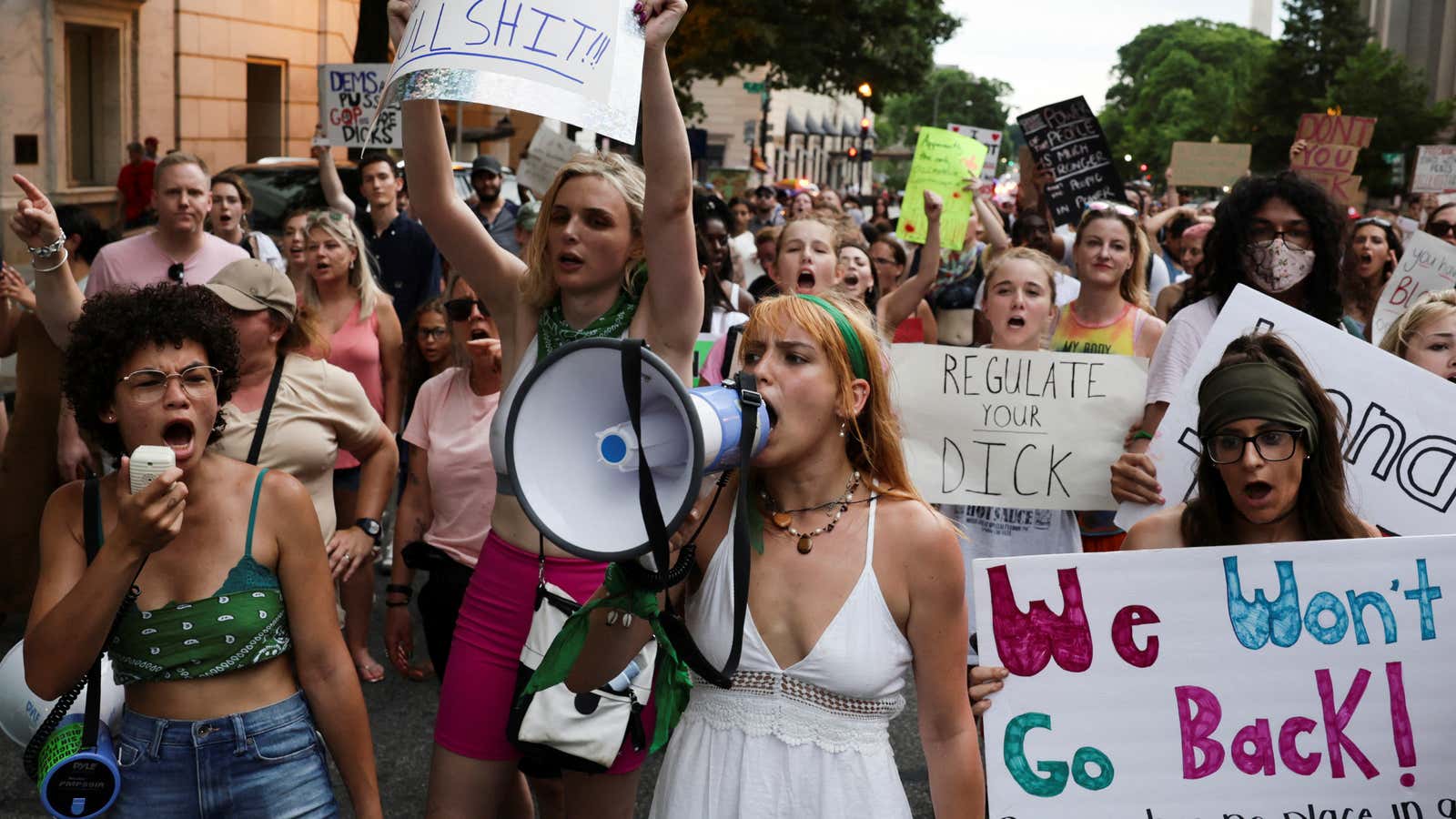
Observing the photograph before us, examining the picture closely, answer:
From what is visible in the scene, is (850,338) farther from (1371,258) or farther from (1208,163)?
(1208,163)

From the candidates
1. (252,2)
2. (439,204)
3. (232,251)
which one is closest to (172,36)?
(252,2)

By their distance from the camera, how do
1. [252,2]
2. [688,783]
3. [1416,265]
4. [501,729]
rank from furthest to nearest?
[252,2] → [1416,265] → [501,729] → [688,783]

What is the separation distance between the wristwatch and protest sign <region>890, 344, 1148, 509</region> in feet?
4.75

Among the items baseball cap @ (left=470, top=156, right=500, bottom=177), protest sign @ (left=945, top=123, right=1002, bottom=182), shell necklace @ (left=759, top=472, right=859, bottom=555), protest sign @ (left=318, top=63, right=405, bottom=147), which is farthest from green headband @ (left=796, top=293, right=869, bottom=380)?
protest sign @ (left=945, top=123, right=1002, bottom=182)

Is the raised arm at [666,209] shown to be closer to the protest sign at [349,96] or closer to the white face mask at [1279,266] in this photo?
the white face mask at [1279,266]

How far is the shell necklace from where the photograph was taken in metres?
2.46

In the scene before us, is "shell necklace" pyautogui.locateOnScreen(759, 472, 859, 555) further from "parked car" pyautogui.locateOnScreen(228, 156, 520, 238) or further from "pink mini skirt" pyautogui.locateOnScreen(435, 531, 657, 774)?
"parked car" pyautogui.locateOnScreen(228, 156, 520, 238)

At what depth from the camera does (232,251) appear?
612cm

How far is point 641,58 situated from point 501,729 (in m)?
1.39

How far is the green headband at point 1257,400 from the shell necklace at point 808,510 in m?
0.72

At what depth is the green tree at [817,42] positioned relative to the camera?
2516cm

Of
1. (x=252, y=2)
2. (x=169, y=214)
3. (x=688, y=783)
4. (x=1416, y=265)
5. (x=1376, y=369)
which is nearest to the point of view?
(x=688, y=783)

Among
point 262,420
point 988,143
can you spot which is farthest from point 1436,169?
point 262,420

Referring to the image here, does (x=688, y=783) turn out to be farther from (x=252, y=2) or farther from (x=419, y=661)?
(x=252, y=2)
